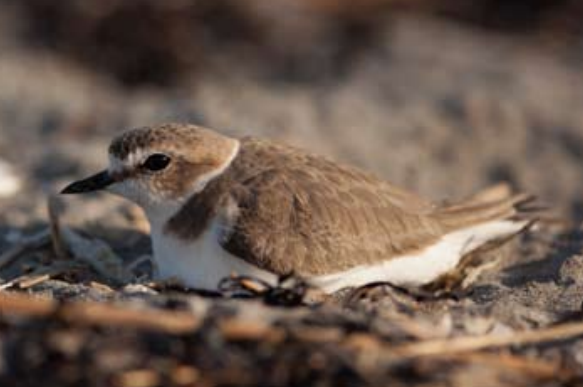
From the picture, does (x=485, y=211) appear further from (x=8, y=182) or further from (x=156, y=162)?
(x=8, y=182)

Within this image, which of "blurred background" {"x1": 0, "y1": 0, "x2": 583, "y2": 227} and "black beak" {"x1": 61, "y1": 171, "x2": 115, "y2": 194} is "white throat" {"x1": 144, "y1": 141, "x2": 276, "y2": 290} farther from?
"blurred background" {"x1": 0, "y1": 0, "x2": 583, "y2": 227}

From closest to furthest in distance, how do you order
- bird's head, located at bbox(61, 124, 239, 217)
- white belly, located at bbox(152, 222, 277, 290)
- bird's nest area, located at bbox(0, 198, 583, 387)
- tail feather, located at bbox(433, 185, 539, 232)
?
Answer: 1. bird's nest area, located at bbox(0, 198, 583, 387)
2. white belly, located at bbox(152, 222, 277, 290)
3. bird's head, located at bbox(61, 124, 239, 217)
4. tail feather, located at bbox(433, 185, 539, 232)

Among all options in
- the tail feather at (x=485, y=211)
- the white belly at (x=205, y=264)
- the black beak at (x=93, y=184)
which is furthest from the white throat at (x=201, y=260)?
the tail feather at (x=485, y=211)

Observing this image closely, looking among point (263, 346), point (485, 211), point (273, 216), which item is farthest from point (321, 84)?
point (263, 346)

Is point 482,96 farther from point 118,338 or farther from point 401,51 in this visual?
point 118,338

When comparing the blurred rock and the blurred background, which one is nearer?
the blurred rock

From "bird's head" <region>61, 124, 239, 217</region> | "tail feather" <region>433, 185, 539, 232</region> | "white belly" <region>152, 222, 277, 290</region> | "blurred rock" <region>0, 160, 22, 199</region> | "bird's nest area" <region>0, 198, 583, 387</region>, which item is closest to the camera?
"bird's nest area" <region>0, 198, 583, 387</region>

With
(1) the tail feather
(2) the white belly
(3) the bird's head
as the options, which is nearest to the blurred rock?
(3) the bird's head

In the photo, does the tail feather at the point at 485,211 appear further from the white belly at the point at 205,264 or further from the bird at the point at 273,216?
the white belly at the point at 205,264
